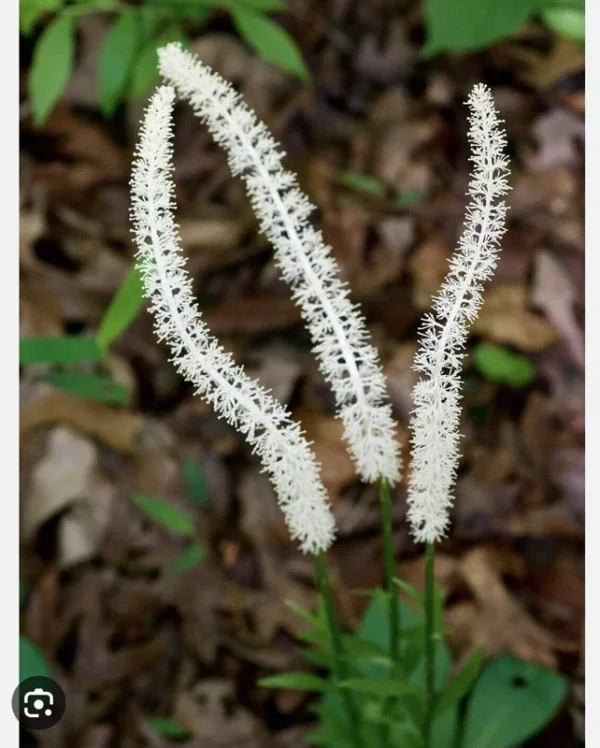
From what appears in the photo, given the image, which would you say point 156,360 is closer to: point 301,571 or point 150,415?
point 150,415

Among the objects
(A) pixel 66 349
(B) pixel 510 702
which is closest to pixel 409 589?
(B) pixel 510 702

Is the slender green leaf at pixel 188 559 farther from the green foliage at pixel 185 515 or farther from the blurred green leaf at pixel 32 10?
the blurred green leaf at pixel 32 10

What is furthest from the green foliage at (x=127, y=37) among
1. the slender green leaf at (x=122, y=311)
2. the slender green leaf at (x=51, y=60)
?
the slender green leaf at (x=122, y=311)

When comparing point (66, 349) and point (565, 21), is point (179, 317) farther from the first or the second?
point (565, 21)

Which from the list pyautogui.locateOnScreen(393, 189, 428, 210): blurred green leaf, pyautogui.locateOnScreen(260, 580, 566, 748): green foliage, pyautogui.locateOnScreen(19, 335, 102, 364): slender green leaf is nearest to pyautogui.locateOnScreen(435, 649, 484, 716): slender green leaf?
pyautogui.locateOnScreen(260, 580, 566, 748): green foliage

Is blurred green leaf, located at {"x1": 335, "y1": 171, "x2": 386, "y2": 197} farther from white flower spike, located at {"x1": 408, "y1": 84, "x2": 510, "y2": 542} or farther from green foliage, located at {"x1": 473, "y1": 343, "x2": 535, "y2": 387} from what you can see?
white flower spike, located at {"x1": 408, "y1": 84, "x2": 510, "y2": 542}

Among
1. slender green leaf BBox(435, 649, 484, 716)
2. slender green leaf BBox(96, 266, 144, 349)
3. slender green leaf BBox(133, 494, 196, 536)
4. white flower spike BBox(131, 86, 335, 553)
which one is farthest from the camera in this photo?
slender green leaf BBox(133, 494, 196, 536)
